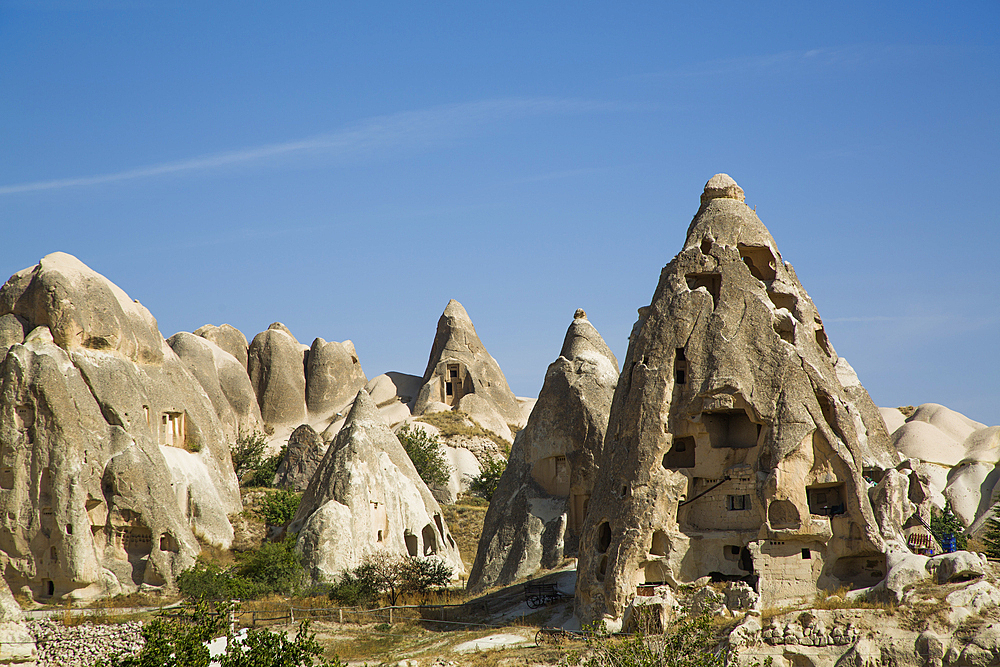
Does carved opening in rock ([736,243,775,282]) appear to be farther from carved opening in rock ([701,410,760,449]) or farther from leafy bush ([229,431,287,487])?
leafy bush ([229,431,287,487])

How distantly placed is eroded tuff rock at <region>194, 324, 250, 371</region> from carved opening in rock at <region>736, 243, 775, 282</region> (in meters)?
43.4

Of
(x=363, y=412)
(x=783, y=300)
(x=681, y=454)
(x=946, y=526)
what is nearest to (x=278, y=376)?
(x=363, y=412)

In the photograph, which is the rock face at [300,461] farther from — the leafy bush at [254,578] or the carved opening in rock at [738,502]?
the carved opening in rock at [738,502]

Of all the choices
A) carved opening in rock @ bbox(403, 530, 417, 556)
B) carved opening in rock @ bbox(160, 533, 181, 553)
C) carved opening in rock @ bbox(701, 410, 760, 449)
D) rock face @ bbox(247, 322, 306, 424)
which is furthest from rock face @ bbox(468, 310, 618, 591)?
rock face @ bbox(247, 322, 306, 424)

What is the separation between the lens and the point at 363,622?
28.2 m

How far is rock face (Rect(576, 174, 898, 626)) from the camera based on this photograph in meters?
24.5

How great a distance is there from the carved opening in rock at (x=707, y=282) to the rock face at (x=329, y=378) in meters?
40.9

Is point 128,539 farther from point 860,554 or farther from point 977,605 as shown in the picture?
point 977,605

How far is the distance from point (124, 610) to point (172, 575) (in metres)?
4.22

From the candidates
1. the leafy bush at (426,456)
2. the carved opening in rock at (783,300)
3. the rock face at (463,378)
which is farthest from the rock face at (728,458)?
the rock face at (463,378)

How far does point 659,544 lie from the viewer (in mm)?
25250

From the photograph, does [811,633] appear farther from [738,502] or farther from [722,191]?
[722,191]

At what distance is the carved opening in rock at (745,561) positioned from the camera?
81.6ft

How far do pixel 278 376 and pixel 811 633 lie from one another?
162ft
